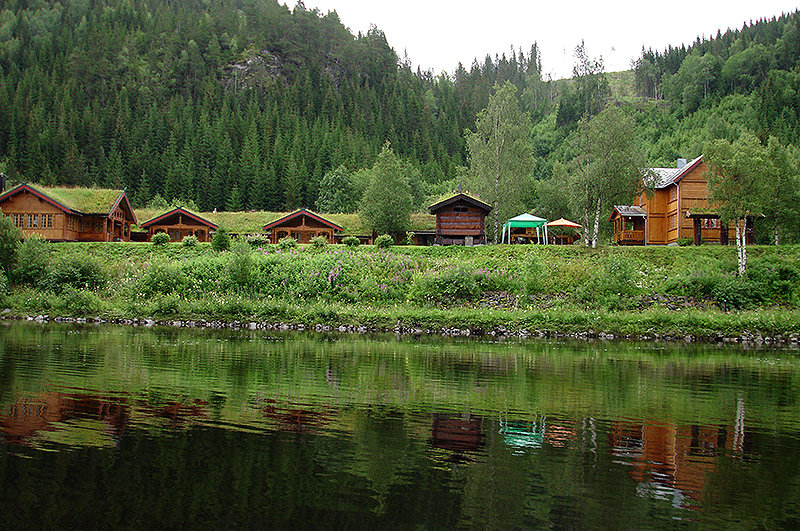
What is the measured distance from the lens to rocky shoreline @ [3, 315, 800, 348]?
1264 inches

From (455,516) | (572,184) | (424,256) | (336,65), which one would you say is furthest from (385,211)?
(336,65)

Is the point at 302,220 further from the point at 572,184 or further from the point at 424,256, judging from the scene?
the point at 572,184

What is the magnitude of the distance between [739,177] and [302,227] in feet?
127

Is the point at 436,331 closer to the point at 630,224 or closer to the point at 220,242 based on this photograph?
the point at 220,242

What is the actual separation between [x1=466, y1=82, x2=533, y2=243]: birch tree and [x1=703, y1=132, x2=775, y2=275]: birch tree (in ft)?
68.6

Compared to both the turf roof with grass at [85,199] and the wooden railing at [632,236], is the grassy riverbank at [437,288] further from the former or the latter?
the wooden railing at [632,236]

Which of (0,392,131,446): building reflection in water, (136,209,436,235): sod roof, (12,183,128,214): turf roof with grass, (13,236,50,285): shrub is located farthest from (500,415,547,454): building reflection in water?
(12,183,128,214): turf roof with grass

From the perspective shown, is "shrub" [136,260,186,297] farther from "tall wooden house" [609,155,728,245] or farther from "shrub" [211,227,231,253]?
"tall wooden house" [609,155,728,245]

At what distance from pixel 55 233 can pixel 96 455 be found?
52.8 meters

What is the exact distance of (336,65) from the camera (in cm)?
18288

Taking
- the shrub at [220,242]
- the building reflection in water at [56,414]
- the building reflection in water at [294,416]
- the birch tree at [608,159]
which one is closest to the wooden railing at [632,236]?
the birch tree at [608,159]

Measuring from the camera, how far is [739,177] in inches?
1570

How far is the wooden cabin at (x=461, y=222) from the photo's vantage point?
55312 mm

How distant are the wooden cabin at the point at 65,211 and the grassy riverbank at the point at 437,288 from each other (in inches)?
296
